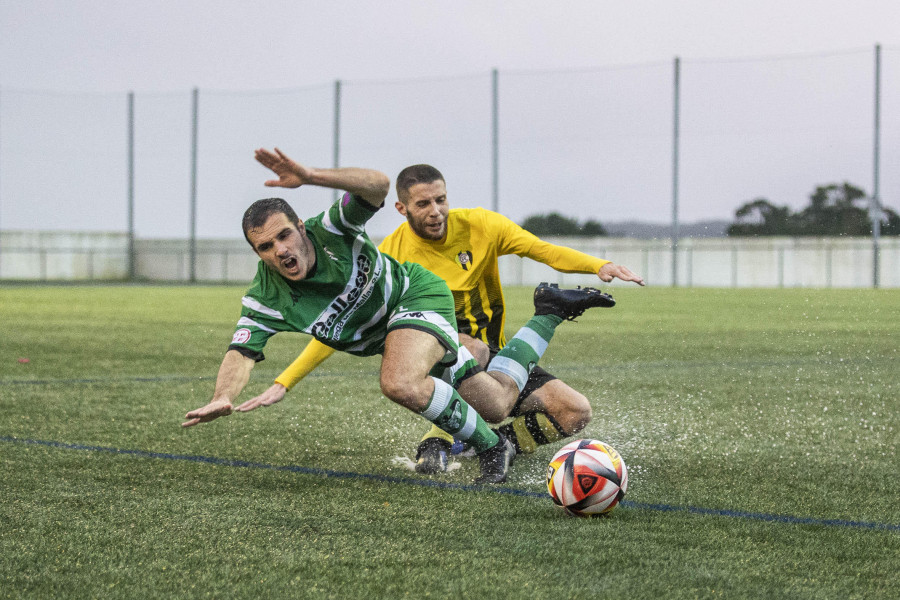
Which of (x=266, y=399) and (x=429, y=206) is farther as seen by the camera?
(x=429, y=206)

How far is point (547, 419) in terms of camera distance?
4809 mm

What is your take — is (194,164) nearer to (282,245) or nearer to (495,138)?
(495,138)

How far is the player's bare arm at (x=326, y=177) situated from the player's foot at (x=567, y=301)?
1552 mm

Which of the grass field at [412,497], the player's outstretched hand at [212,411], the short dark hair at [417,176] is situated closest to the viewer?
the grass field at [412,497]

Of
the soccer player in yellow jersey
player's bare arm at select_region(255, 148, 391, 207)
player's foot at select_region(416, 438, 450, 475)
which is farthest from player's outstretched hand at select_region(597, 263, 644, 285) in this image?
player's bare arm at select_region(255, 148, 391, 207)

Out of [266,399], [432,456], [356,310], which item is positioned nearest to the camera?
[266,399]

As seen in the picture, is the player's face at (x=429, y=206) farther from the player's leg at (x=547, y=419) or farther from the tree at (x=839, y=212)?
the tree at (x=839, y=212)

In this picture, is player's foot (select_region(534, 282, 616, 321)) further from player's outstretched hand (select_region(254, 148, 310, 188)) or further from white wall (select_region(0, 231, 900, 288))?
white wall (select_region(0, 231, 900, 288))

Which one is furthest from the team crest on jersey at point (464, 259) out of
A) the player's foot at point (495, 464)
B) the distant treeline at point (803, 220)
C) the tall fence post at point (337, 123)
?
the tall fence post at point (337, 123)

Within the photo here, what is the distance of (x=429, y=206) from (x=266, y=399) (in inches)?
52.5

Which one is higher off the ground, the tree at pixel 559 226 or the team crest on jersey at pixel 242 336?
the tree at pixel 559 226

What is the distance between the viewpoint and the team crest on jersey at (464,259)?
5.04 m

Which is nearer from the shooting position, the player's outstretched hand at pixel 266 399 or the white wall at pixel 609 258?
the player's outstretched hand at pixel 266 399

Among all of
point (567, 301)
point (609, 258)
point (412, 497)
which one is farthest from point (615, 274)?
point (609, 258)
